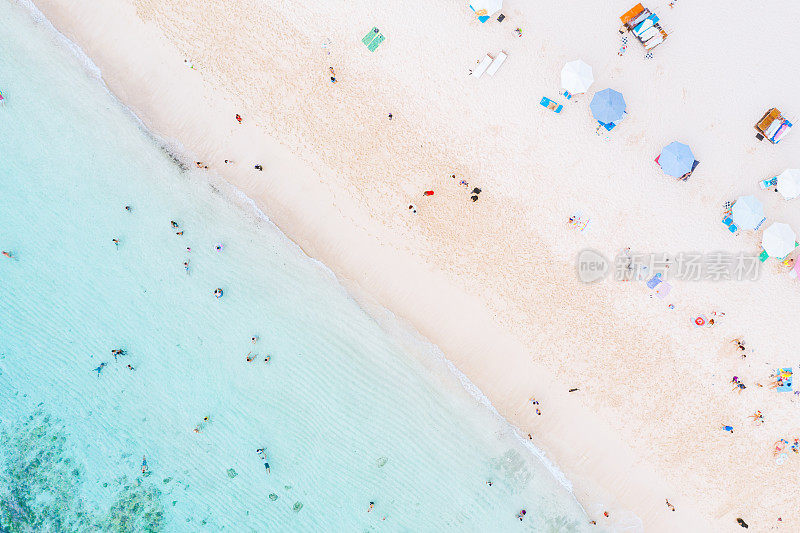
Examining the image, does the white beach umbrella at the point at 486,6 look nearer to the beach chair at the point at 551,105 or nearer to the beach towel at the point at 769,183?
the beach chair at the point at 551,105

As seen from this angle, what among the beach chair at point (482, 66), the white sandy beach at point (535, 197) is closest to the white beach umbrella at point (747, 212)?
the white sandy beach at point (535, 197)

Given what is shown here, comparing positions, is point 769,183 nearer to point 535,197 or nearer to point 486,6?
point 535,197

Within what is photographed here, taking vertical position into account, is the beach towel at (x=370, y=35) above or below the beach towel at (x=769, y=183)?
below

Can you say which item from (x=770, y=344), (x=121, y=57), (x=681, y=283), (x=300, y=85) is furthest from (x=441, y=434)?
(x=121, y=57)

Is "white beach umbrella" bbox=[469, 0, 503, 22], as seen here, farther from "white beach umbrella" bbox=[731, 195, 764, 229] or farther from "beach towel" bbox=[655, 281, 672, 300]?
"beach towel" bbox=[655, 281, 672, 300]

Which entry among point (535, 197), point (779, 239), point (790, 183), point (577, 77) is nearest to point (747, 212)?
point (779, 239)

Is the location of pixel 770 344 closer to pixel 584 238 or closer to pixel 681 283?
pixel 681 283
